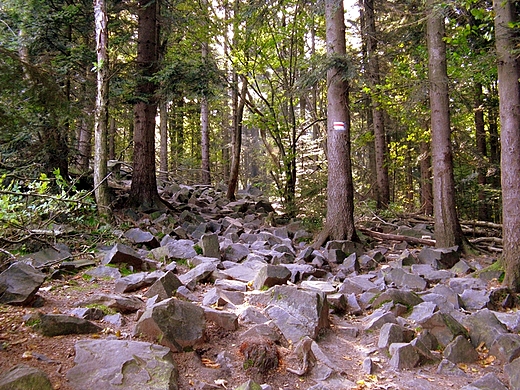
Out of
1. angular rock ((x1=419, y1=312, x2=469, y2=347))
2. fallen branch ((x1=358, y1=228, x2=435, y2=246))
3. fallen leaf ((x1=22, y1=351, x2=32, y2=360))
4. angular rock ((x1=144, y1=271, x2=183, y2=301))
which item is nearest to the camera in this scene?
fallen leaf ((x1=22, y1=351, x2=32, y2=360))

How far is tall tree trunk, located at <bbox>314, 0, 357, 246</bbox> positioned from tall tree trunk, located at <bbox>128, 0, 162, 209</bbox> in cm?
488

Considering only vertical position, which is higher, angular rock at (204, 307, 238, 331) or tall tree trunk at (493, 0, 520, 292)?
tall tree trunk at (493, 0, 520, 292)

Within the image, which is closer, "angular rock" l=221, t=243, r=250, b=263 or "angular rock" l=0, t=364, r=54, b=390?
"angular rock" l=0, t=364, r=54, b=390

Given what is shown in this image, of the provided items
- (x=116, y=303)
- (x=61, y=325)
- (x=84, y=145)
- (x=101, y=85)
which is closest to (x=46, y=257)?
(x=116, y=303)

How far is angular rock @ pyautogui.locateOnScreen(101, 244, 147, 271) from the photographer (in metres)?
5.86

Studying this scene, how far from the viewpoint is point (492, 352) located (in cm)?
405

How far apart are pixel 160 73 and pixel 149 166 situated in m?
2.56

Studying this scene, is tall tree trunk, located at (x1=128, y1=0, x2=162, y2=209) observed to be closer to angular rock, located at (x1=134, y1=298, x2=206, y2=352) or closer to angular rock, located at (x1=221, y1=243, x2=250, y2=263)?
angular rock, located at (x1=221, y1=243, x2=250, y2=263)

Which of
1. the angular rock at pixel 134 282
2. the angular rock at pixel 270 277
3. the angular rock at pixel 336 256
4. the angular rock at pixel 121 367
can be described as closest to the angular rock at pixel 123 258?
the angular rock at pixel 134 282

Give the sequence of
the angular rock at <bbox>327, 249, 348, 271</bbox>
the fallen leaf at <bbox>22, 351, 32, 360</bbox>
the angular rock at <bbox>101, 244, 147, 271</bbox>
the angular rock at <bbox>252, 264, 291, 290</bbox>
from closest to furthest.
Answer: the fallen leaf at <bbox>22, 351, 32, 360</bbox>
the angular rock at <bbox>252, 264, 291, 290</bbox>
the angular rock at <bbox>101, 244, 147, 271</bbox>
the angular rock at <bbox>327, 249, 348, 271</bbox>

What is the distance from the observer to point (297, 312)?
14.5 feet

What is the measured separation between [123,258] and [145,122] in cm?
578

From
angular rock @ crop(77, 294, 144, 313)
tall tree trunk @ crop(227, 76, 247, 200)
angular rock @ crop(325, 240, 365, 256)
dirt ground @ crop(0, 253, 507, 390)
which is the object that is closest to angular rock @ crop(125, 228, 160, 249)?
dirt ground @ crop(0, 253, 507, 390)

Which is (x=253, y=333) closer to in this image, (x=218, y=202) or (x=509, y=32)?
(x=509, y=32)
